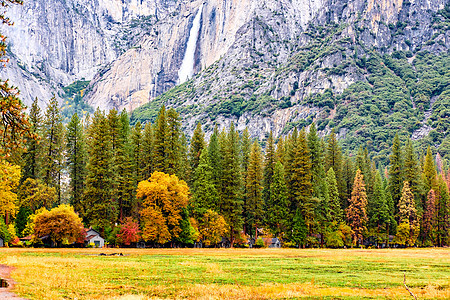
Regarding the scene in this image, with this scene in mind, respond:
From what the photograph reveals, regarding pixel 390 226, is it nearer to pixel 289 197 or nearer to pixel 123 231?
pixel 289 197

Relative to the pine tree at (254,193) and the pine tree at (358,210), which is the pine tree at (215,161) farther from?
the pine tree at (358,210)

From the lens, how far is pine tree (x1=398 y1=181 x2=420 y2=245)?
76.1 m

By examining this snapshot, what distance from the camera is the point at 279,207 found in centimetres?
6569

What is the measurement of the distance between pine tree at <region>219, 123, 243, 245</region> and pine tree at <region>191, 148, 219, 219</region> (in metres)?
1.72

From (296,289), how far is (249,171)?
48491 millimetres

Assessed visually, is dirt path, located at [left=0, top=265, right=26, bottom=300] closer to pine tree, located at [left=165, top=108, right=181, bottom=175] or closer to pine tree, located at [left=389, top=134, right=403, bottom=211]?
pine tree, located at [left=165, top=108, right=181, bottom=175]

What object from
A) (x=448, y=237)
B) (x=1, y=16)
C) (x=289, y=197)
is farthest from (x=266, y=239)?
(x=1, y=16)

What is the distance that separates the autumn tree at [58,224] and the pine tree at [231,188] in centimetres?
2158

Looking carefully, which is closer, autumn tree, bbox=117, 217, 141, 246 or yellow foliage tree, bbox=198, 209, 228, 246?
autumn tree, bbox=117, 217, 141, 246

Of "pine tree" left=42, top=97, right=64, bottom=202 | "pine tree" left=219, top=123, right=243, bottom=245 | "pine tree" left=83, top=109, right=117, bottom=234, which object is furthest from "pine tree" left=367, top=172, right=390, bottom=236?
"pine tree" left=42, top=97, right=64, bottom=202

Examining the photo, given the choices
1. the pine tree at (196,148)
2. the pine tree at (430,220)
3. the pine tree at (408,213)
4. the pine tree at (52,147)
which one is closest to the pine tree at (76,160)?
the pine tree at (52,147)

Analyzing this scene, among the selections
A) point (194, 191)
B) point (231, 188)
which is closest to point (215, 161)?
point (231, 188)

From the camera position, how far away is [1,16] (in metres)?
13.9

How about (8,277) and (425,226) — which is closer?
(8,277)
